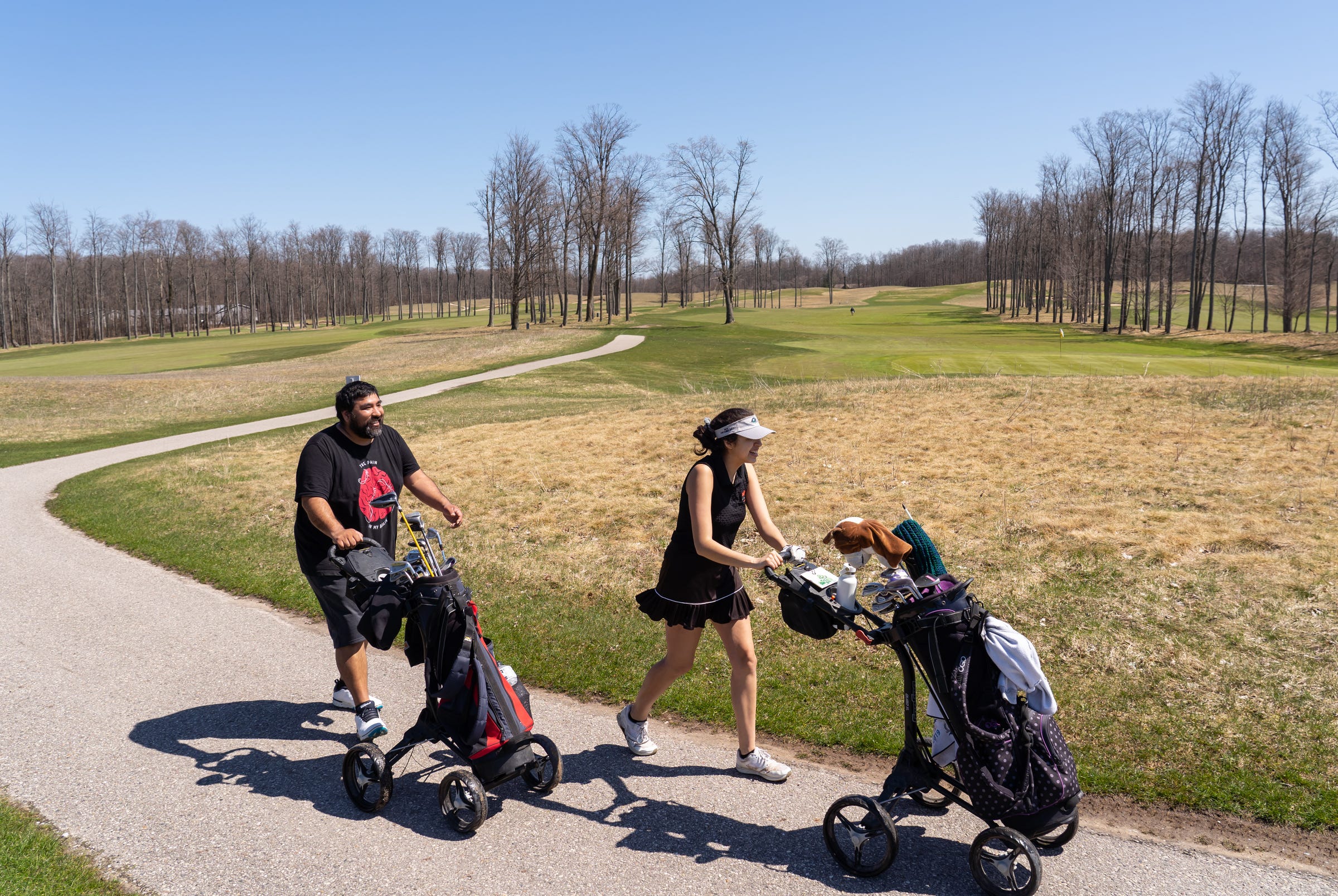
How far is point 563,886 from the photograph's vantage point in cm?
383

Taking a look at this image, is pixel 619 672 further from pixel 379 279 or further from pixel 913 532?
pixel 379 279

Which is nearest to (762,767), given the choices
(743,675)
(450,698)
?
(743,675)

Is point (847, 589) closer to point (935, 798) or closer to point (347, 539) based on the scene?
point (935, 798)

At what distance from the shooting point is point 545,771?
15.4ft

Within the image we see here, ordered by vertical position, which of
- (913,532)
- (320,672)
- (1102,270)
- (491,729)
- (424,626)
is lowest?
(320,672)

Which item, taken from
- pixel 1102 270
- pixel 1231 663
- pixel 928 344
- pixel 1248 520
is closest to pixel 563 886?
pixel 1231 663

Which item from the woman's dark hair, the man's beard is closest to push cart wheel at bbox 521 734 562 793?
the woman's dark hair

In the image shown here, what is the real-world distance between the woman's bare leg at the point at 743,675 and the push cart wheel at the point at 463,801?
4.82ft

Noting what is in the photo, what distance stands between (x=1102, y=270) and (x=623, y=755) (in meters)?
88.0

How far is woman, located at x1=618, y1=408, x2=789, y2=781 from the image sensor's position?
4.51 m

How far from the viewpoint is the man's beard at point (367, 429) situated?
5105mm

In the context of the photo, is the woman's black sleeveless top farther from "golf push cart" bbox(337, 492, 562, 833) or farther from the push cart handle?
the push cart handle

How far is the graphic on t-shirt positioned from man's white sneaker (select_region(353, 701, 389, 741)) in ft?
3.90

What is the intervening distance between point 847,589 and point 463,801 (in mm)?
2273
